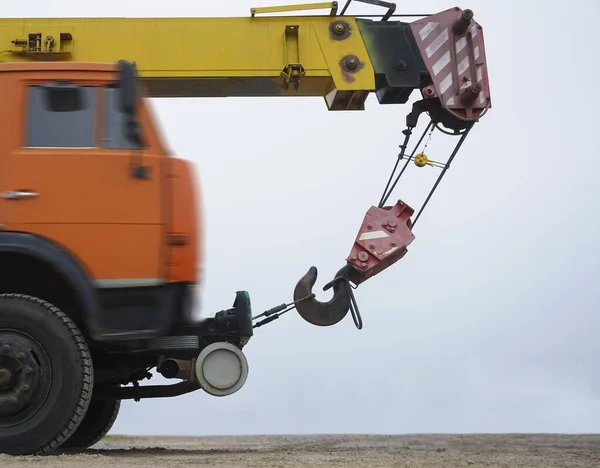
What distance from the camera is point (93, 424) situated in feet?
22.7

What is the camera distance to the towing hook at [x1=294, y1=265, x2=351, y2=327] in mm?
6898

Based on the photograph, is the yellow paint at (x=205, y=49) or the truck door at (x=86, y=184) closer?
the truck door at (x=86, y=184)

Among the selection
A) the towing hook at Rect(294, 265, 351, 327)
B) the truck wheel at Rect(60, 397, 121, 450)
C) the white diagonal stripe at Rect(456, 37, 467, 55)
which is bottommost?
the truck wheel at Rect(60, 397, 121, 450)

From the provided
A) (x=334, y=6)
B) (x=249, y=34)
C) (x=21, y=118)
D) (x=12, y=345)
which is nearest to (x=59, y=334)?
(x=12, y=345)

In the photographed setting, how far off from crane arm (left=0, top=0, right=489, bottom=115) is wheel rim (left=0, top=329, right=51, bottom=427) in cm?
234

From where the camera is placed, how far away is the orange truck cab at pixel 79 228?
5051 mm

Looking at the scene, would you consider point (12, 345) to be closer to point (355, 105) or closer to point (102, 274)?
point (102, 274)

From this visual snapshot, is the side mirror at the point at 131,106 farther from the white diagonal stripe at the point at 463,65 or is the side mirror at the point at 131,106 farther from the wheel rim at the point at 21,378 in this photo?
the white diagonal stripe at the point at 463,65

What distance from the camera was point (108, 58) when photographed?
641 centimetres

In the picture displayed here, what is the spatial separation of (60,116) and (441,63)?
3.06 meters

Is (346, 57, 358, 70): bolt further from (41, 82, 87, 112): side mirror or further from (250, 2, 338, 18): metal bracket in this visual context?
(41, 82, 87, 112): side mirror

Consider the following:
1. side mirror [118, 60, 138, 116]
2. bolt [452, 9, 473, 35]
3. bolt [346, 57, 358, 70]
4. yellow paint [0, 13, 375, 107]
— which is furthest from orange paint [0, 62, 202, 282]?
bolt [452, 9, 473, 35]

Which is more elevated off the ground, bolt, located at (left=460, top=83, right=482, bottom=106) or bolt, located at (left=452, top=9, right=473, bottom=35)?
bolt, located at (left=452, top=9, right=473, bottom=35)

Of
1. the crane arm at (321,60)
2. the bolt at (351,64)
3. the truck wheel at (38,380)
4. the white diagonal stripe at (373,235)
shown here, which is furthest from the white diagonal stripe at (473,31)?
the truck wheel at (38,380)
